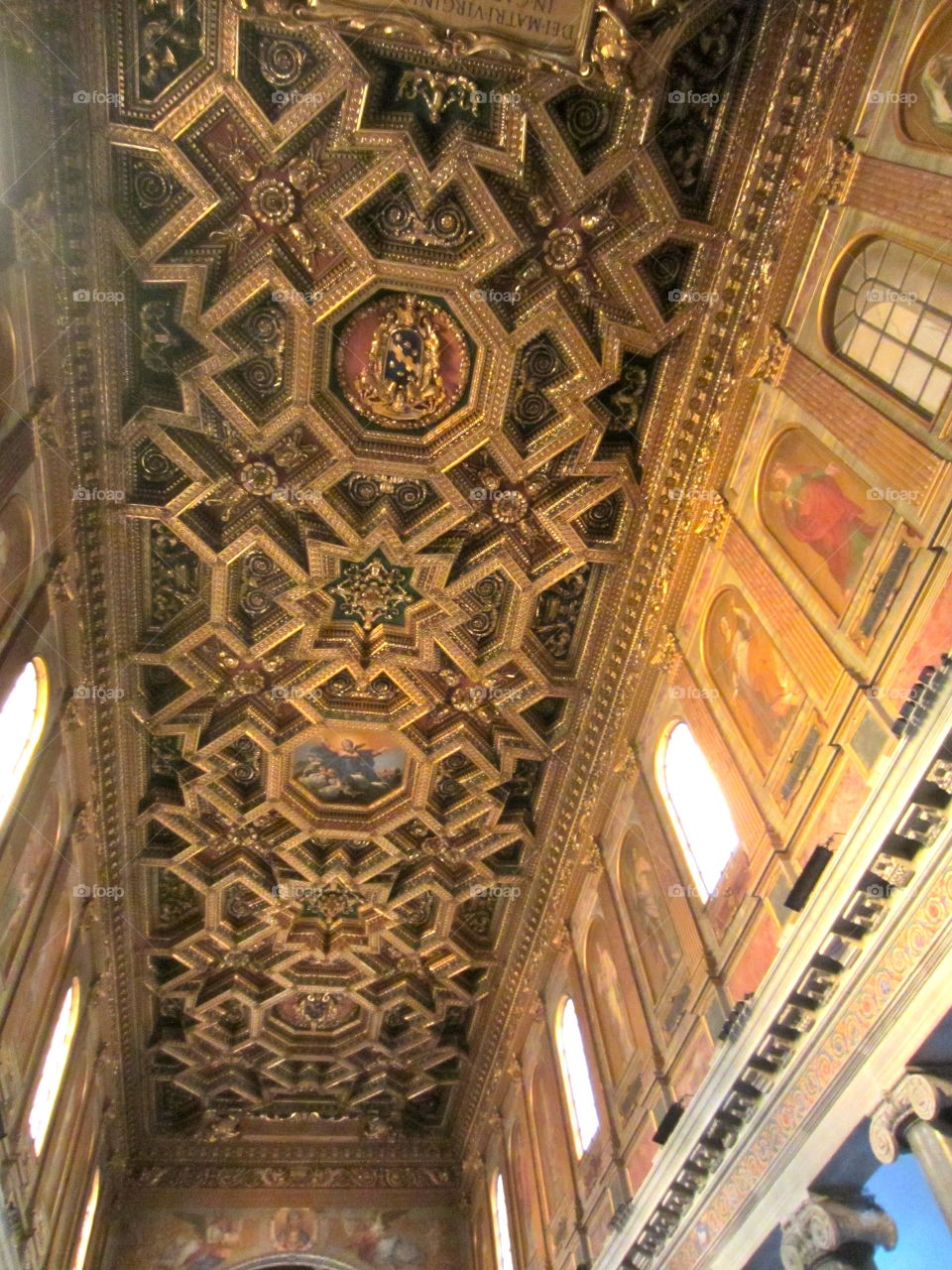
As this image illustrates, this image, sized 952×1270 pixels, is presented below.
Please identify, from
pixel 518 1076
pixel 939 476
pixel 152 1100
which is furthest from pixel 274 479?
pixel 152 1100

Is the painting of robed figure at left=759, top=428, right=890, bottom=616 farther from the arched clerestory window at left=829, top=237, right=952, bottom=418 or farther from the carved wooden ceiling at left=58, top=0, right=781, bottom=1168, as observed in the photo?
the carved wooden ceiling at left=58, top=0, right=781, bottom=1168

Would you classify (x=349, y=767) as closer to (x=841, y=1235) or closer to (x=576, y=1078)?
(x=576, y=1078)

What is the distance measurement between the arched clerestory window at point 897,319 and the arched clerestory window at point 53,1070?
1249 centimetres

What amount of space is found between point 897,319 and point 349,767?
10.0m

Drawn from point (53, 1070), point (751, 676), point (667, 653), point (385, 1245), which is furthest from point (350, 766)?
point (385, 1245)

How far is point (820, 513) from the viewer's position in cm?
848

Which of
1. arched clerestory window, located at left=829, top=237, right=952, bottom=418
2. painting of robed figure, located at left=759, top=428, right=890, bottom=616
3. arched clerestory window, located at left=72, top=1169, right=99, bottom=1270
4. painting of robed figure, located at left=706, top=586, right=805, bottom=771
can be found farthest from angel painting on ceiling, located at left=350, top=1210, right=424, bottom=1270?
arched clerestory window, located at left=829, top=237, right=952, bottom=418

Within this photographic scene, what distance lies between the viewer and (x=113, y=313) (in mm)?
9641

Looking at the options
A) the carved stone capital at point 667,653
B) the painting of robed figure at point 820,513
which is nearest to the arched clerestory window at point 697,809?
the carved stone capital at point 667,653

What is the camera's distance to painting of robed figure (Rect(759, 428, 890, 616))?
307 inches

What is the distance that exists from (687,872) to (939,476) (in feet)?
17.2

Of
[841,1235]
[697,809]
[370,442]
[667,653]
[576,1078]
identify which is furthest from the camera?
[576,1078]

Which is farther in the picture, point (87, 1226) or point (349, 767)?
point (87, 1226)

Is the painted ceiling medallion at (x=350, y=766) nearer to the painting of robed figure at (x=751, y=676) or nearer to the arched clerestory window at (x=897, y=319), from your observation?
the painting of robed figure at (x=751, y=676)
